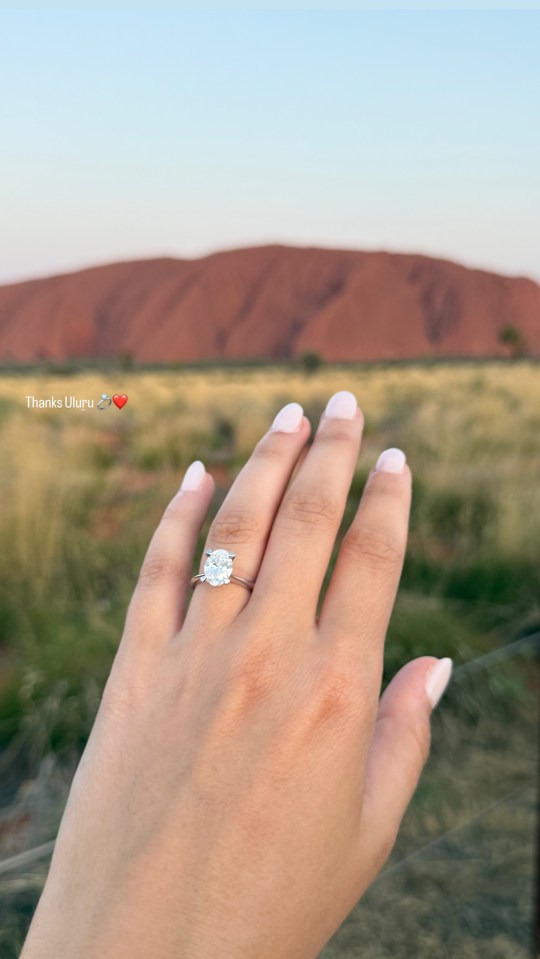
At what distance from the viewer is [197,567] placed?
119 centimetres

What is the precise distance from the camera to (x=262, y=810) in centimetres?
41

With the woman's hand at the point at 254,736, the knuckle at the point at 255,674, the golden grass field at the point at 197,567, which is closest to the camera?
the woman's hand at the point at 254,736

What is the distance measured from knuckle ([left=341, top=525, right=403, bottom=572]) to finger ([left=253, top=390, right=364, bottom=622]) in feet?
0.04

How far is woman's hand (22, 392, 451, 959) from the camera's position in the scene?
15.0 inches

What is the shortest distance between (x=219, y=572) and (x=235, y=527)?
0.12 ft

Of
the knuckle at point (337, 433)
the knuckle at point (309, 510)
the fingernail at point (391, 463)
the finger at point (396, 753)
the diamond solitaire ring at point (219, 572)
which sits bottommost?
the finger at point (396, 753)

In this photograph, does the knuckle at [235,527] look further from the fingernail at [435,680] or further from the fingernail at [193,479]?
the fingernail at [435,680]

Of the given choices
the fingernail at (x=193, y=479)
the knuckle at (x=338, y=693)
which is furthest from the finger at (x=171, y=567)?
the knuckle at (x=338, y=693)

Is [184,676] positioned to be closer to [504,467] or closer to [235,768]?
[235,768]

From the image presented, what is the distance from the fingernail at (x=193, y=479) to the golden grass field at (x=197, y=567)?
15 cm

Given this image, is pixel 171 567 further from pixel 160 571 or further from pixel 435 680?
pixel 435 680

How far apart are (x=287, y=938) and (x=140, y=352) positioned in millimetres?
743

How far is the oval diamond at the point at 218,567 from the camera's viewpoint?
519mm

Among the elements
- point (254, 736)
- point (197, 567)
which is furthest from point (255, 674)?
point (197, 567)
